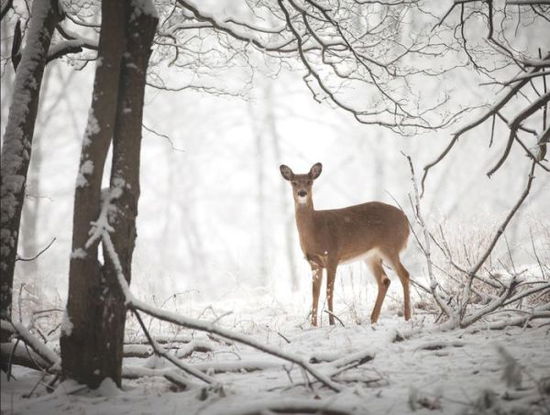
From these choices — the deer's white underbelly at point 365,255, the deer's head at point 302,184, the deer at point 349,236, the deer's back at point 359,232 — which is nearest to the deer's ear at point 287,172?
the deer's head at point 302,184

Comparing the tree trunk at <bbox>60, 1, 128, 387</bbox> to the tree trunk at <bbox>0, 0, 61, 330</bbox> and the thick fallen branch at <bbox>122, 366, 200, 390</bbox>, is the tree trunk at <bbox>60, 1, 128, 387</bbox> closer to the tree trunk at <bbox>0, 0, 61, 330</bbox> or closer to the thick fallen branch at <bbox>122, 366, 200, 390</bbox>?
the thick fallen branch at <bbox>122, 366, 200, 390</bbox>

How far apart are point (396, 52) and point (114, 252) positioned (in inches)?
209

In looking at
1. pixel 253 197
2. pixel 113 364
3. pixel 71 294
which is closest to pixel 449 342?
pixel 113 364

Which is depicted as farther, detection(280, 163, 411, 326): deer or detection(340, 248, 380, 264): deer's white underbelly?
detection(340, 248, 380, 264): deer's white underbelly

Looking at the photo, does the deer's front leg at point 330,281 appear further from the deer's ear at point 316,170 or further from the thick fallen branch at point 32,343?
the thick fallen branch at point 32,343

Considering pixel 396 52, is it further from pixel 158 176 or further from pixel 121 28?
pixel 158 176

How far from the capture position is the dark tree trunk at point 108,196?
89.0 inches

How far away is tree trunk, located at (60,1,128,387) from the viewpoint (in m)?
2.25

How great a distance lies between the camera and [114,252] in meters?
2.25

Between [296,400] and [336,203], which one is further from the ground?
[336,203]

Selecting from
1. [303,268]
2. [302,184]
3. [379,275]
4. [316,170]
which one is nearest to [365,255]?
[379,275]

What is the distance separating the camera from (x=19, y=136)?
2838mm

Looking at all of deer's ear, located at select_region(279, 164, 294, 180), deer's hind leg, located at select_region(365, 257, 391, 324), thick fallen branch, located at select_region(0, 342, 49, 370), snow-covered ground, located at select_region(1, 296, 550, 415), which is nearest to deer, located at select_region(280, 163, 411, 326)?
deer's hind leg, located at select_region(365, 257, 391, 324)

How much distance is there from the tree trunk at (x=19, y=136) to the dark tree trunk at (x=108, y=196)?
698 millimetres
